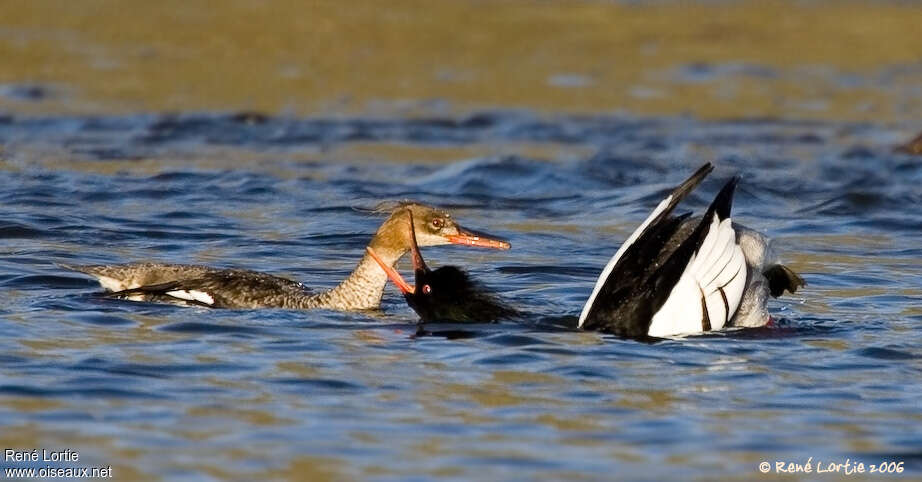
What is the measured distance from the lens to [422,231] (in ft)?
31.9

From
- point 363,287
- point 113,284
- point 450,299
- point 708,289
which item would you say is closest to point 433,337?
point 450,299

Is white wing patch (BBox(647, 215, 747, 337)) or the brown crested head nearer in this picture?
white wing patch (BBox(647, 215, 747, 337))

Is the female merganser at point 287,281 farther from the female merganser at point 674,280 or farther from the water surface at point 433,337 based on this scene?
the female merganser at point 674,280

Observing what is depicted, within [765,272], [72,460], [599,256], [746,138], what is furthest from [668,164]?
[72,460]

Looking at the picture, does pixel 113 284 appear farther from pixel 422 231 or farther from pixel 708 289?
pixel 708 289

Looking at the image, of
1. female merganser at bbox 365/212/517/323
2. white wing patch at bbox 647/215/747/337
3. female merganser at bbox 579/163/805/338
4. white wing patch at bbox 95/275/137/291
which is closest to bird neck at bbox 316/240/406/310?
female merganser at bbox 365/212/517/323

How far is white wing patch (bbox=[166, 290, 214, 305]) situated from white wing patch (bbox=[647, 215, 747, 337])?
2459 mm

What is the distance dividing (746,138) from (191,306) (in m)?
10.2

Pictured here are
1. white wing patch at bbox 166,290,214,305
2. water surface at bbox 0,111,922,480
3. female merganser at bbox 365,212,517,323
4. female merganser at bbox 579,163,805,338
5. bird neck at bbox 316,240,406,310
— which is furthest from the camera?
bird neck at bbox 316,240,406,310

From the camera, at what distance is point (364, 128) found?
59.7 ft

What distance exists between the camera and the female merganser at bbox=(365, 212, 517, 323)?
909 cm

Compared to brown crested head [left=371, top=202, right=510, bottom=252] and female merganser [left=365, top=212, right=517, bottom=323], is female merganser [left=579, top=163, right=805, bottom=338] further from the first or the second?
brown crested head [left=371, top=202, right=510, bottom=252]

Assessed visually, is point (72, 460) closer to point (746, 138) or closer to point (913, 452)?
point (913, 452)

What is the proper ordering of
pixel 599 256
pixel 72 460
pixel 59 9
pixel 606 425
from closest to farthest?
pixel 72 460 < pixel 606 425 < pixel 599 256 < pixel 59 9
